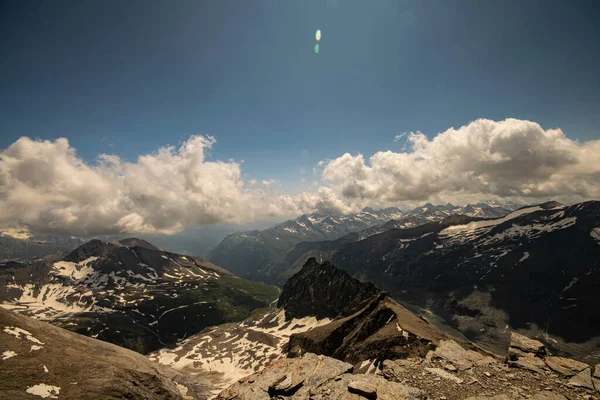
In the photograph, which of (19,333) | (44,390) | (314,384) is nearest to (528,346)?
(314,384)

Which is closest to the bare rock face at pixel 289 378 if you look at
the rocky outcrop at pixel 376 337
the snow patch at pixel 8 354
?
the rocky outcrop at pixel 376 337

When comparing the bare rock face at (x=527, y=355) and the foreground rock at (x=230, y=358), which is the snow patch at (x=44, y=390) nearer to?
the bare rock face at (x=527, y=355)

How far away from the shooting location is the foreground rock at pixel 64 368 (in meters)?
44.5

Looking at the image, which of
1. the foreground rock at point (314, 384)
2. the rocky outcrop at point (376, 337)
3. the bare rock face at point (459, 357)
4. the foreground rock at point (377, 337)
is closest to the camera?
the foreground rock at point (314, 384)

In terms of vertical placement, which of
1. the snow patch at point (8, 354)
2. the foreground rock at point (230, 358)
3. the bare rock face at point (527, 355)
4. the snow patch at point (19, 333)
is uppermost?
the bare rock face at point (527, 355)

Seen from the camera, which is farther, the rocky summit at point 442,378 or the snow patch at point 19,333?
the snow patch at point 19,333

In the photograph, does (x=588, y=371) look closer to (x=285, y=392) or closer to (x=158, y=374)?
(x=285, y=392)

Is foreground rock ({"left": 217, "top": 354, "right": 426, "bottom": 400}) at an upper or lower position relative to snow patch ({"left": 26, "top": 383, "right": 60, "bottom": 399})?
upper

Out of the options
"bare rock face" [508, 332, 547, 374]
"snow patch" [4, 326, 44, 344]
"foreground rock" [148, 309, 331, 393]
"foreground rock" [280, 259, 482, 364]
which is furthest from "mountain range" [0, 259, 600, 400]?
"foreground rock" [148, 309, 331, 393]

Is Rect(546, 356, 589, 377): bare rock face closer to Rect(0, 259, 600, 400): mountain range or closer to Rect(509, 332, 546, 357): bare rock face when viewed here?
Rect(0, 259, 600, 400): mountain range

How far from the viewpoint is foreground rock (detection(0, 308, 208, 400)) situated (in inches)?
1753

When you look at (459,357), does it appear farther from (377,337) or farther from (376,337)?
(376,337)

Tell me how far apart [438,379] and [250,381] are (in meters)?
24.8

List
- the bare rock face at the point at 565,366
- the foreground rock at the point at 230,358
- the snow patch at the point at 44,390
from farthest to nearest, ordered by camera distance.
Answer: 1. the foreground rock at the point at 230,358
2. the snow patch at the point at 44,390
3. the bare rock face at the point at 565,366
